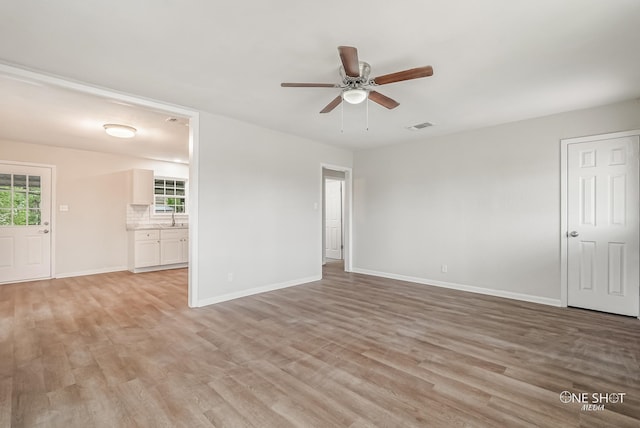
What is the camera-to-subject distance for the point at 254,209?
186 inches

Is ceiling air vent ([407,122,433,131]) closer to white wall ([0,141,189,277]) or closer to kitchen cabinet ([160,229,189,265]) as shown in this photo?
kitchen cabinet ([160,229,189,265])

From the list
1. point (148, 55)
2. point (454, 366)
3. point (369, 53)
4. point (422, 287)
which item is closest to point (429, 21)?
point (369, 53)

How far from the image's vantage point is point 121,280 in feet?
18.7

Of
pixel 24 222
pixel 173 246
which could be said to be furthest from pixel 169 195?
pixel 24 222

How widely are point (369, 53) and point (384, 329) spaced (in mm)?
2726

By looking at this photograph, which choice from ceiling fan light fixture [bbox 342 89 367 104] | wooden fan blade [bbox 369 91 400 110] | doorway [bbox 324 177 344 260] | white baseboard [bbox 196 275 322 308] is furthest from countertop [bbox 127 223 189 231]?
wooden fan blade [bbox 369 91 400 110]

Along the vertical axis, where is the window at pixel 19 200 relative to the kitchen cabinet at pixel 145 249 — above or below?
above

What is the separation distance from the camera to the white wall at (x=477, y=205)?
4148mm

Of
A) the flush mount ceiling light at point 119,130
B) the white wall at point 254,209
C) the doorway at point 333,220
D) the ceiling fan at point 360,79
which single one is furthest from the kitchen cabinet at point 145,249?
the ceiling fan at point 360,79

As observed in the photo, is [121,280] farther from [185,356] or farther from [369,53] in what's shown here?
[369,53]

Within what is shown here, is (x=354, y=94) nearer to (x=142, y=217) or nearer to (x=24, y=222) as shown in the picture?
(x=142, y=217)

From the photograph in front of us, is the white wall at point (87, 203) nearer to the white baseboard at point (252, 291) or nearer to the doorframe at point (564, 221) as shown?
the white baseboard at point (252, 291)

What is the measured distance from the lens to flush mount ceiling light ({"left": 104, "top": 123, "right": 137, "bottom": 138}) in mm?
4496

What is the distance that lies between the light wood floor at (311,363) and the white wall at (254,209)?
0.57m
